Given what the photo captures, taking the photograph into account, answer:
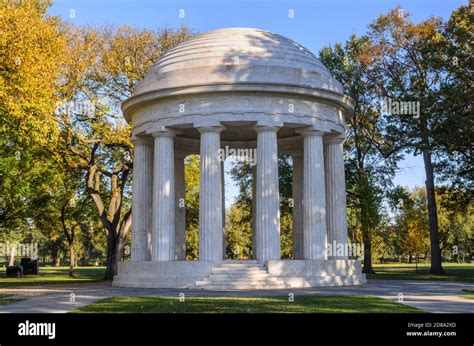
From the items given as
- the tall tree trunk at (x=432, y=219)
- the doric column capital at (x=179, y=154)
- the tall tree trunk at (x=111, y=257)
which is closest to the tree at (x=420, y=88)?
the tall tree trunk at (x=432, y=219)

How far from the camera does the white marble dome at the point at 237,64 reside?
37.2 meters

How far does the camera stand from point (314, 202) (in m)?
38.5

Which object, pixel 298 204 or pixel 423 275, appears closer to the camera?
pixel 298 204

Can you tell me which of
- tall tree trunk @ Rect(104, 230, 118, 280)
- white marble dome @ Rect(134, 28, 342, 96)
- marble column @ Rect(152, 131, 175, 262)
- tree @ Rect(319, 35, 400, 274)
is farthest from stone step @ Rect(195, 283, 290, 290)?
tree @ Rect(319, 35, 400, 274)

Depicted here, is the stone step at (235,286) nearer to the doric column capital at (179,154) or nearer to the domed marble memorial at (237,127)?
the domed marble memorial at (237,127)

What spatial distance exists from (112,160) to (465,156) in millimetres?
34734

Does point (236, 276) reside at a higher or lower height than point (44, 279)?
higher

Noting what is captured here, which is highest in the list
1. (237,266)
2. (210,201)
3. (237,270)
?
(210,201)

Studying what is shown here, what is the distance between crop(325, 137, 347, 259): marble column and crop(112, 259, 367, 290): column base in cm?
437

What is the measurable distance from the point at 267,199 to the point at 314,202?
3.69 m

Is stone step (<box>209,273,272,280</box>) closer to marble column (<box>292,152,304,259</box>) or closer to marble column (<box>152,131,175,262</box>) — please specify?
marble column (<box>152,131,175,262</box>)

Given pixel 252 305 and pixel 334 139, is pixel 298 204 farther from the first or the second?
pixel 252 305

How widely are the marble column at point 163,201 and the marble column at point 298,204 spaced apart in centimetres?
1280

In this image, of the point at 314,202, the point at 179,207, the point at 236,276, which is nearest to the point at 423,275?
the point at 314,202
